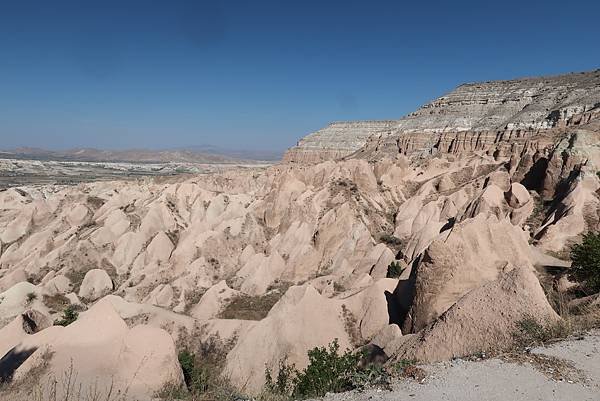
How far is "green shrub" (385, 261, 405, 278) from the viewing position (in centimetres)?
2775

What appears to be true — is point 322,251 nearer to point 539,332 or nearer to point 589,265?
point 589,265

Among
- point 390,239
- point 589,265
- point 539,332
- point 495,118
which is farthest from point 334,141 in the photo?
Result: point 539,332

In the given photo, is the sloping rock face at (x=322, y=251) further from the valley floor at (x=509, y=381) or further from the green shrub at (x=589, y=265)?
the green shrub at (x=589, y=265)

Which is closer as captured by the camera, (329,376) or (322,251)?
(329,376)

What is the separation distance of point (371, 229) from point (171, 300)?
19652 millimetres

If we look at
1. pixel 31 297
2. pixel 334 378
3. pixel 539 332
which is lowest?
pixel 31 297

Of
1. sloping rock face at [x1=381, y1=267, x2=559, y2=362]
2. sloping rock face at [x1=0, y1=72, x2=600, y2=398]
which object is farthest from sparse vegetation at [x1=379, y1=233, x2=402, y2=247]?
sloping rock face at [x1=381, y1=267, x2=559, y2=362]

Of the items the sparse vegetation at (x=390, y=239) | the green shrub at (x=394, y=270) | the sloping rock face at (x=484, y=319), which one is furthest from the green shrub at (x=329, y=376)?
the sparse vegetation at (x=390, y=239)

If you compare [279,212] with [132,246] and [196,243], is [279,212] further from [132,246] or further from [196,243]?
[132,246]

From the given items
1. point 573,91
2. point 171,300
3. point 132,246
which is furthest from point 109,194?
point 573,91

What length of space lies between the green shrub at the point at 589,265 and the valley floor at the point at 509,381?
713 cm

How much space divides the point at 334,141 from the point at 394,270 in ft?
289

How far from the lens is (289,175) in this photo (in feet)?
172

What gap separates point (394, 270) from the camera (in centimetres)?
2827
